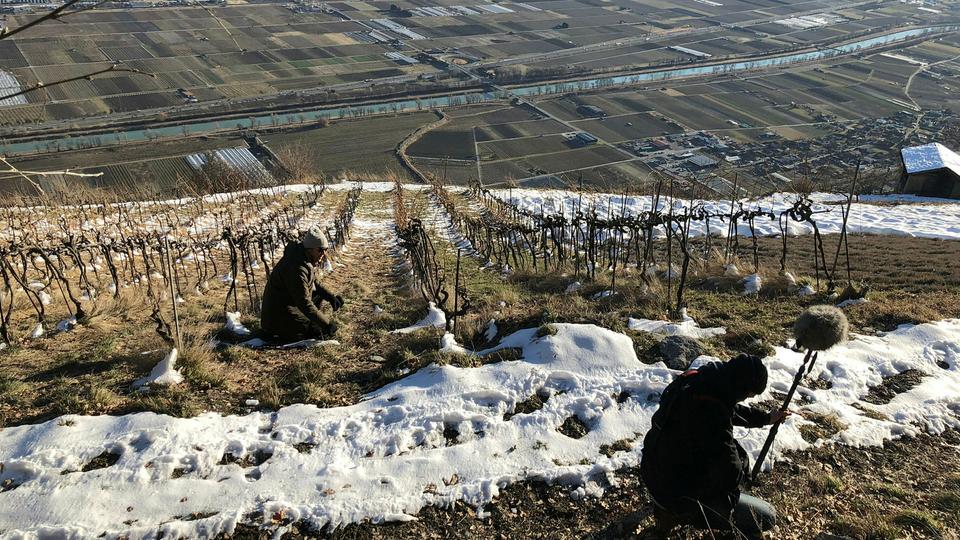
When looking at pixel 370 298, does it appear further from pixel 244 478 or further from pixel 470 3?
pixel 470 3

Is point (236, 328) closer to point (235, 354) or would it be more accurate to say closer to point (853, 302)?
point (235, 354)

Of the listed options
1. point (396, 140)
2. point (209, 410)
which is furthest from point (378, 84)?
point (209, 410)

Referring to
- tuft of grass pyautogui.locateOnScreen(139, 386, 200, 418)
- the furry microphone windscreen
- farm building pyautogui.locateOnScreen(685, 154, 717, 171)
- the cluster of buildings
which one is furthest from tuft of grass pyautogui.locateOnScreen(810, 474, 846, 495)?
farm building pyautogui.locateOnScreen(685, 154, 717, 171)

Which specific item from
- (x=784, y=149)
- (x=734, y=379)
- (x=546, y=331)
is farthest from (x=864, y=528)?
(x=784, y=149)

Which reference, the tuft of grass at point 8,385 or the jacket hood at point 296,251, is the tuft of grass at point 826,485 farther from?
the tuft of grass at point 8,385

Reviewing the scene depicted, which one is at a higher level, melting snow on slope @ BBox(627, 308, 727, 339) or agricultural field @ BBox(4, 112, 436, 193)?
melting snow on slope @ BBox(627, 308, 727, 339)

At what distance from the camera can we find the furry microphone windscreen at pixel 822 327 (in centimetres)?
487


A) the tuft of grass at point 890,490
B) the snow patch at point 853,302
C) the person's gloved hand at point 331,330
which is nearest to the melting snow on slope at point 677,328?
the snow patch at point 853,302

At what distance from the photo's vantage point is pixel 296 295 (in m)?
8.10

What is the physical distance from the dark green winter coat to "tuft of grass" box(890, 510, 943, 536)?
6891 mm

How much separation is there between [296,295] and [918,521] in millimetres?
7203

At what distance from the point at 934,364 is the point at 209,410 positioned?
913cm

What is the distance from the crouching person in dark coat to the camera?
26.4ft

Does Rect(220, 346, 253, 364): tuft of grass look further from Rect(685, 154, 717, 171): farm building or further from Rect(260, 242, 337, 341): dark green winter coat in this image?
Rect(685, 154, 717, 171): farm building
